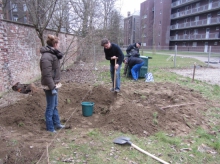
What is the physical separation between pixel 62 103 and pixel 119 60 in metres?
2.17

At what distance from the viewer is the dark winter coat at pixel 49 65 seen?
3.16 meters

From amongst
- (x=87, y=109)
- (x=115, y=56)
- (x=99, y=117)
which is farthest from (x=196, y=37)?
(x=87, y=109)

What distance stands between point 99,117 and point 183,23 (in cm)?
3937

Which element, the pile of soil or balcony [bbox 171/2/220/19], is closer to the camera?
the pile of soil

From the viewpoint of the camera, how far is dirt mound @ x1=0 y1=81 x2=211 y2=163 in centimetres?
312

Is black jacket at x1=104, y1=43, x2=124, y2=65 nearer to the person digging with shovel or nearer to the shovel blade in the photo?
the person digging with shovel

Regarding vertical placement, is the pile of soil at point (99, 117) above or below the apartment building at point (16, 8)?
below

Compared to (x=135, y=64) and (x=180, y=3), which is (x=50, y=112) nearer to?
(x=135, y=64)

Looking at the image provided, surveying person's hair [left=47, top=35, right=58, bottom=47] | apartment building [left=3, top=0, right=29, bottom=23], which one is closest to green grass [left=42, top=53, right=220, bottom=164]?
person's hair [left=47, top=35, right=58, bottom=47]

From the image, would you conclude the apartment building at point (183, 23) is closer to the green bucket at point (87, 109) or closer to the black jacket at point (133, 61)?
the black jacket at point (133, 61)

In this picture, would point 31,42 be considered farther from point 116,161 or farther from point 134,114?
point 116,161

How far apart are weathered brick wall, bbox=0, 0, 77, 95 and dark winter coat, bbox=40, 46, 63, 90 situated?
10.4 ft

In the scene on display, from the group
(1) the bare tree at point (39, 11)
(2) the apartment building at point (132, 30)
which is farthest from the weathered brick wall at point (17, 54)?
(2) the apartment building at point (132, 30)

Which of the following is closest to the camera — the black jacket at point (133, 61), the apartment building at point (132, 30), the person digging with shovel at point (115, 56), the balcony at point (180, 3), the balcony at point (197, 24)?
the person digging with shovel at point (115, 56)
